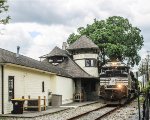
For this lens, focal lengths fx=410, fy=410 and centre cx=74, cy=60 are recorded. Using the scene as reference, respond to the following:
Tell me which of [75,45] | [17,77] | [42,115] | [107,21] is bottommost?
[42,115]

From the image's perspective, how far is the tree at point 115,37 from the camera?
2465 inches

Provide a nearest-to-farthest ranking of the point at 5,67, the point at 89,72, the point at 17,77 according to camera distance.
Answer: the point at 5,67
the point at 17,77
the point at 89,72

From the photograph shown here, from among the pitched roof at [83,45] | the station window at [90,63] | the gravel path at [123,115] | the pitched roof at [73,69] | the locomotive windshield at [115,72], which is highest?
the pitched roof at [83,45]

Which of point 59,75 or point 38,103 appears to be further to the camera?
point 59,75

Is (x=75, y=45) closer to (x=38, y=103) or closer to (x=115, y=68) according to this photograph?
(x=115, y=68)

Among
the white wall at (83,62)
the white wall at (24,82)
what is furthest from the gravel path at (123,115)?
the white wall at (83,62)

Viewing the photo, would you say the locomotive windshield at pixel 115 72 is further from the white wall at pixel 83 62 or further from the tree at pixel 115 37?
the tree at pixel 115 37

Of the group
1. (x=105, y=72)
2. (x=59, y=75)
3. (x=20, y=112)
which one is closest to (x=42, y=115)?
(x=20, y=112)

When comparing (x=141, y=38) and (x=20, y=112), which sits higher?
(x=141, y=38)

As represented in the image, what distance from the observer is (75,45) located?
53.1 metres

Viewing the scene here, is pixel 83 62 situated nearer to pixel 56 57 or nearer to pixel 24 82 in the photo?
pixel 56 57

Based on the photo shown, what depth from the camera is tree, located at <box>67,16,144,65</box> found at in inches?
2465

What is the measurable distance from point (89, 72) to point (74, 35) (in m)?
18.3

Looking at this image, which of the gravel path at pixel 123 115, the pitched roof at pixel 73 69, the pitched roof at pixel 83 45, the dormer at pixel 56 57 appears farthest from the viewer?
the pitched roof at pixel 83 45
